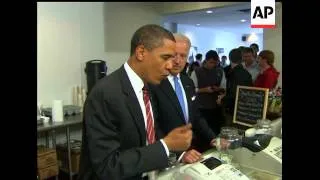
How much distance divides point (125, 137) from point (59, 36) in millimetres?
3464

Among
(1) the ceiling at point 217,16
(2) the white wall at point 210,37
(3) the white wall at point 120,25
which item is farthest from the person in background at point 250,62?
(2) the white wall at point 210,37

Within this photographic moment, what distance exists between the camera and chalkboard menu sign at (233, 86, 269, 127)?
271cm

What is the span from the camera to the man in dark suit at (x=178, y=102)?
1.98 m

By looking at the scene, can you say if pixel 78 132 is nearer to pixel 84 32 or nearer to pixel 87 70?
pixel 87 70

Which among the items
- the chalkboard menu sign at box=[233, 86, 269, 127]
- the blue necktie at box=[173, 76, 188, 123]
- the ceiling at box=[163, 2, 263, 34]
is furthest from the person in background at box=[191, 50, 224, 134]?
the blue necktie at box=[173, 76, 188, 123]

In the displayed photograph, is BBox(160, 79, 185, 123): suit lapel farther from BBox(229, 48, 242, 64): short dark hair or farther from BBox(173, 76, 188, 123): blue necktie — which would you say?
BBox(229, 48, 242, 64): short dark hair

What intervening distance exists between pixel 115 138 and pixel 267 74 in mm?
3206

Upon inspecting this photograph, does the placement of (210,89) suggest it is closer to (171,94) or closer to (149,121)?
(171,94)

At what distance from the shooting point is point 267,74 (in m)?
4.08

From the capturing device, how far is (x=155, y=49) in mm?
1356

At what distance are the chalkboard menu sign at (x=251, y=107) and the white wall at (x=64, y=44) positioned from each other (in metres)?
2.53

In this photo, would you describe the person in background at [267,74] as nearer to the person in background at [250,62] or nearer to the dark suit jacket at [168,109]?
the person in background at [250,62]

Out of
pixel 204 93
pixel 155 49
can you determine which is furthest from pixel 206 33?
pixel 155 49
